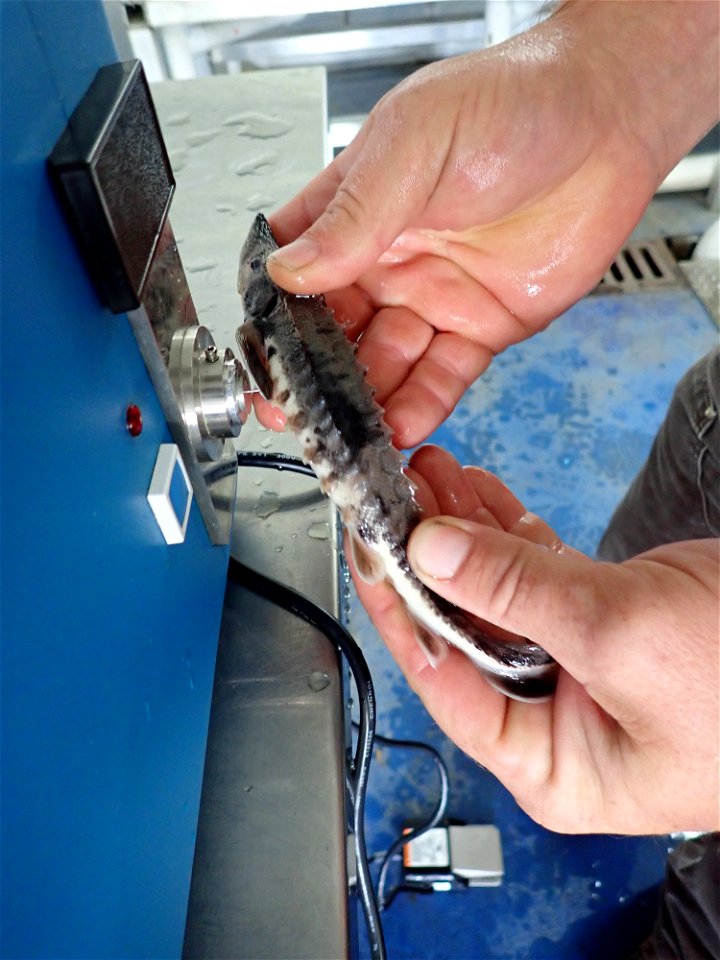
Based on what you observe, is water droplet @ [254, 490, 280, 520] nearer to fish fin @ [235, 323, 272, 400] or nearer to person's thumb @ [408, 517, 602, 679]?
fish fin @ [235, 323, 272, 400]

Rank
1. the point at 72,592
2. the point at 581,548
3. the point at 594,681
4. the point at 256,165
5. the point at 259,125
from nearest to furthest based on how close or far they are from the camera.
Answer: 1. the point at 72,592
2. the point at 594,681
3. the point at 256,165
4. the point at 259,125
5. the point at 581,548

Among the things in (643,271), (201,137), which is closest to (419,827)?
(201,137)

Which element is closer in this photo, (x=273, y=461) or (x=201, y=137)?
(x=273, y=461)

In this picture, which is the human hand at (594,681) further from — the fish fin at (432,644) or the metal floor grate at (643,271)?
the metal floor grate at (643,271)

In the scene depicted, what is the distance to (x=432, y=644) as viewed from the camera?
858 mm

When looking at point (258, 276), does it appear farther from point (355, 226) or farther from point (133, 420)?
point (133, 420)

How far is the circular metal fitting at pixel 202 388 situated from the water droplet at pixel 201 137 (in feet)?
3.85

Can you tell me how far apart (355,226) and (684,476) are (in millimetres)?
976

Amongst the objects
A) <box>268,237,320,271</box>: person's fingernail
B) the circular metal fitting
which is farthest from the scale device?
<box>268,237,320,271</box>: person's fingernail

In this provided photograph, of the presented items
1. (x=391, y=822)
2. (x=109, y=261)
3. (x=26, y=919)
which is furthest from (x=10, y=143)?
(x=391, y=822)

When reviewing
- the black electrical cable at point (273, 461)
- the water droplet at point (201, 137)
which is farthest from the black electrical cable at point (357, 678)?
the water droplet at point (201, 137)

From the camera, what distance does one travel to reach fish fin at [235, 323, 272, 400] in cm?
84

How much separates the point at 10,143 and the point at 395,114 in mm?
655

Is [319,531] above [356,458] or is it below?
below
